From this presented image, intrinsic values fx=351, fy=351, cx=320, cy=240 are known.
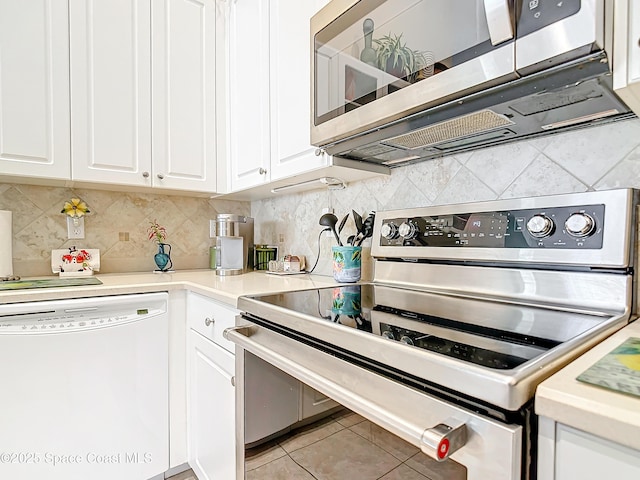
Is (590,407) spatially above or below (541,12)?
below

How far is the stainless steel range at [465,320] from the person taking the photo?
0.44 m

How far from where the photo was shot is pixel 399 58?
38.0 inches

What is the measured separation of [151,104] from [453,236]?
1613mm

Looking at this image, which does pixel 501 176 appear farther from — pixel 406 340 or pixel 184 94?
pixel 184 94

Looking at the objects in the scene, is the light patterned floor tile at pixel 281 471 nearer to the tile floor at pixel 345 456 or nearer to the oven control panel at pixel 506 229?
the tile floor at pixel 345 456

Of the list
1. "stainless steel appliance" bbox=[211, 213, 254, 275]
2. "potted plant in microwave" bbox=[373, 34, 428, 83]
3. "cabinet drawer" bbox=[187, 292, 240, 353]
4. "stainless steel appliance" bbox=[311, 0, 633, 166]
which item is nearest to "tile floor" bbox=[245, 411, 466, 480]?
"cabinet drawer" bbox=[187, 292, 240, 353]

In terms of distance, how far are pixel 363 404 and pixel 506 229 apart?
0.65 metres

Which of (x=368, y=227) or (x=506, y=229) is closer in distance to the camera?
(x=506, y=229)

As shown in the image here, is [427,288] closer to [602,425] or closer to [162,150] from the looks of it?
[602,425]

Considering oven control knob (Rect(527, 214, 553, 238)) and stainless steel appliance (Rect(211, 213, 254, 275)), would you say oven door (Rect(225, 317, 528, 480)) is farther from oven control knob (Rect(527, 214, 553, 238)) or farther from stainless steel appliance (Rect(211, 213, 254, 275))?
stainless steel appliance (Rect(211, 213, 254, 275))

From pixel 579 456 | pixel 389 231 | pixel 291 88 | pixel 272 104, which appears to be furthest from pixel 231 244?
pixel 579 456

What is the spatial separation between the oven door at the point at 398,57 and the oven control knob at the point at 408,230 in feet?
1.17

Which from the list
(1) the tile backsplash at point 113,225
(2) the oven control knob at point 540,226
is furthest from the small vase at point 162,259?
(2) the oven control knob at point 540,226

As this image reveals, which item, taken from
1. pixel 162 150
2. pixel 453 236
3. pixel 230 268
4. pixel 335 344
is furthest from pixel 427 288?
pixel 162 150
